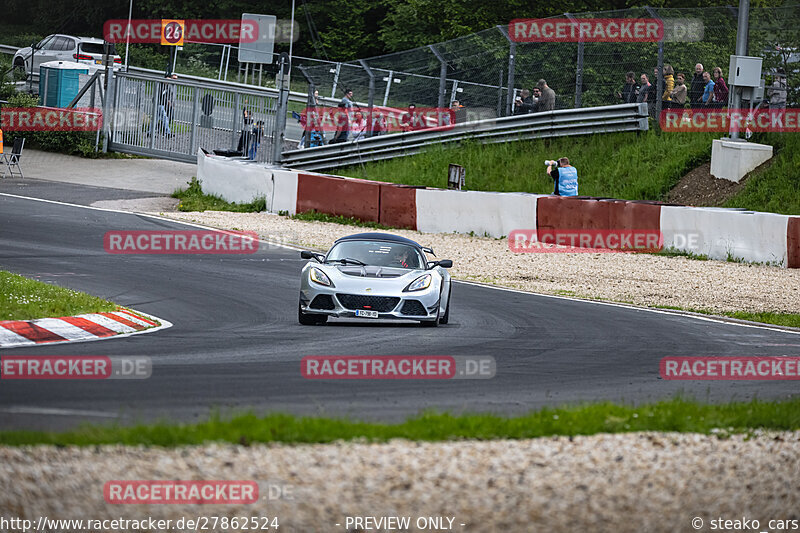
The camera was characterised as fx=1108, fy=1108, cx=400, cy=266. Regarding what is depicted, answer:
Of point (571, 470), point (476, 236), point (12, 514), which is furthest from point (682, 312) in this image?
point (12, 514)

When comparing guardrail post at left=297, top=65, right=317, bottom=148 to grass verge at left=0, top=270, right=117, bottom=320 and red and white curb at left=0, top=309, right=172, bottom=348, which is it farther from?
red and white curb at left=0, top=309, right=172, bottom=348

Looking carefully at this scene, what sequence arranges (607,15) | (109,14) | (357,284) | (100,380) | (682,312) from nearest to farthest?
(100,380)
(357,284)
(682,312)
(607,15)
(109,14)

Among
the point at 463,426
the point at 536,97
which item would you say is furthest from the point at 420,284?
the point at 536,97

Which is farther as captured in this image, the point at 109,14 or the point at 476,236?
the point at 109,14

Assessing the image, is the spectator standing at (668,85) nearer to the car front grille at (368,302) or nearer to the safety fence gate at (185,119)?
the safety fence gate at (185,119)

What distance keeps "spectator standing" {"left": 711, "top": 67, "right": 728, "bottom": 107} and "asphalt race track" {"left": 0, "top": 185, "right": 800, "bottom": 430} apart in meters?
10.0

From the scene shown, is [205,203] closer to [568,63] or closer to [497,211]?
[497,211]

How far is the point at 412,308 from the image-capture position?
43.9 feet

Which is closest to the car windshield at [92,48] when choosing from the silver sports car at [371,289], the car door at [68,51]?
the car door at [68,51]

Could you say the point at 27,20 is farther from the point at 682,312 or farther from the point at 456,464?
the point at 456,464

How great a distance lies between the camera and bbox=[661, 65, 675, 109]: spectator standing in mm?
25547

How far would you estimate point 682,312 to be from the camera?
52.9 ft

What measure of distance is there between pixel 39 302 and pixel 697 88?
Result: 17539mm

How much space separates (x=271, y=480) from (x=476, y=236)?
57.5ft
